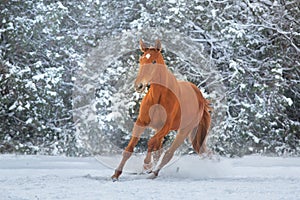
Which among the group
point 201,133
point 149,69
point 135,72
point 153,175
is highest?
point 149,69

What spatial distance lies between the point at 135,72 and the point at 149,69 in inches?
305

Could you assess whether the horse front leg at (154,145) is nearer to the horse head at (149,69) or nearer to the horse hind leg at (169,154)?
the horse hind leg at (169,154)

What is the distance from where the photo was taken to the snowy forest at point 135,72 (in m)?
→ 12.7

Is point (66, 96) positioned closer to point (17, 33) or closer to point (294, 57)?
point (17, 33)

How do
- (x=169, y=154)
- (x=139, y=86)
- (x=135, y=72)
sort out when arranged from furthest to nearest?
(x=135, y=72) → (x=169, y=154) → (x=139, y=86)

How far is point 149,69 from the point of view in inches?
214

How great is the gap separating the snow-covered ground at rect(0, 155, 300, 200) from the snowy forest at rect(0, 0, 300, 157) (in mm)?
5579

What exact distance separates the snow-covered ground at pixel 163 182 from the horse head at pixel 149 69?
96 centimetres

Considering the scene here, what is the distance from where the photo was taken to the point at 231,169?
668 centimetres

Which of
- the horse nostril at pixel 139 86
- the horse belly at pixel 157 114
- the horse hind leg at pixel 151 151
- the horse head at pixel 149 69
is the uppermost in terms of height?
the horse head at pixel 149 69

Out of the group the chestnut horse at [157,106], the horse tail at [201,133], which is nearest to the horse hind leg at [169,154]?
the chestnut horse at [157,106]

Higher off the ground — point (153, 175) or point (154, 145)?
point (154, 145)

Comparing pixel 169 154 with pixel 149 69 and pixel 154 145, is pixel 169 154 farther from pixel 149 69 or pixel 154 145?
pixel 149 69

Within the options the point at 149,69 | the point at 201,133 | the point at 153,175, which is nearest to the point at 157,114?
the point at 149,69
